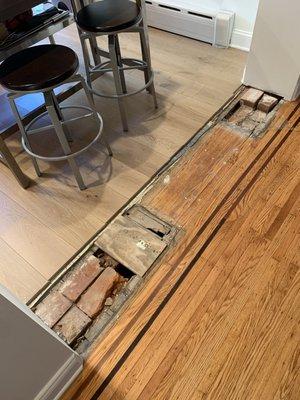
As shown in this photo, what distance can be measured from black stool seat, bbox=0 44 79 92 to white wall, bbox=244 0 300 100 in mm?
1216

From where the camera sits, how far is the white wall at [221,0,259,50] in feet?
7.70

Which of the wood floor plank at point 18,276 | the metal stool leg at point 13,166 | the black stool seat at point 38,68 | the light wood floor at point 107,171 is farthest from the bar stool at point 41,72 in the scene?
the wood floor plank at point 18,276

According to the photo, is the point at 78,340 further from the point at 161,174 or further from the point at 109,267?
the point at 161,174

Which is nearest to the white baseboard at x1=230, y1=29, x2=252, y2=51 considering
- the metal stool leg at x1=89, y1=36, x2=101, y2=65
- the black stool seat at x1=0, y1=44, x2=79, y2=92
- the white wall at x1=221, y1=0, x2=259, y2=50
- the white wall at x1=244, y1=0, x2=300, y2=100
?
the white wall at x1=221, y1=0, x2=259, y2=50

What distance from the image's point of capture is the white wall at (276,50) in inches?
69.6

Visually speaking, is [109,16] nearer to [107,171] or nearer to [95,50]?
[95,50]

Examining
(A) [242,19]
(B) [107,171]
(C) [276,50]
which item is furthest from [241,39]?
(B) [107,171]

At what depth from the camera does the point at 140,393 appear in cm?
111

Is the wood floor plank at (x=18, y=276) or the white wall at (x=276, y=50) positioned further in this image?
the white wall at (x=276, y=50)

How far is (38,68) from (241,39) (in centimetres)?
190

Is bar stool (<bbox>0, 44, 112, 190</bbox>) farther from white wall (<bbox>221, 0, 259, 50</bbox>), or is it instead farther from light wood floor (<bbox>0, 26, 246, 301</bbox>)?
white wall (<bbox>221, 0, 259, 50</bbox>)

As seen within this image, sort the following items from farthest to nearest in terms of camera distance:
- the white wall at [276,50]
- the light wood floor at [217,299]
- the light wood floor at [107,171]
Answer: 1. the white wall at [276,50]
2. the light wood floor at [107,171]
3. the light wood floor at [217,299]

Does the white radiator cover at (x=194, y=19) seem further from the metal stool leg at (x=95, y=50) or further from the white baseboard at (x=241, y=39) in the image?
the metal stool leg at (x=95, y=50)

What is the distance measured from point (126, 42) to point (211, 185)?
6.10 ft
